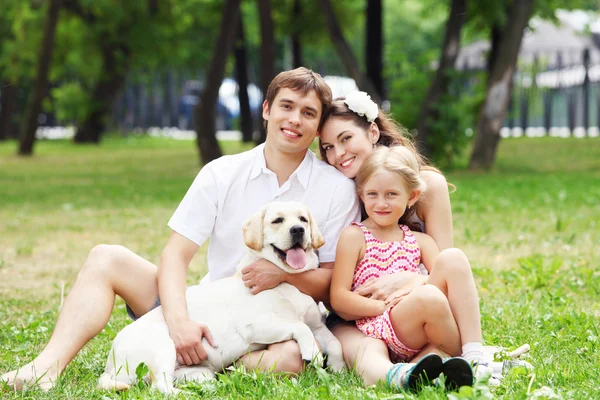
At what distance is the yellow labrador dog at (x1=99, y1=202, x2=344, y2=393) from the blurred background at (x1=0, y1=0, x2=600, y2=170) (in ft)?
41.6

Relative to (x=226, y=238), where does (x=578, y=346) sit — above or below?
below

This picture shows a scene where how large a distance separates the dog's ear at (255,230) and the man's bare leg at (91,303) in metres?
0.59

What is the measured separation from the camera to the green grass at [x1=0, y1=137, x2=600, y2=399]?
4137mm

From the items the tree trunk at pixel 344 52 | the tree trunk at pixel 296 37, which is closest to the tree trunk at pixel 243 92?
the tree trunk at pixel 296 37

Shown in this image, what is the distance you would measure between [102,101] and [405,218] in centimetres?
2816

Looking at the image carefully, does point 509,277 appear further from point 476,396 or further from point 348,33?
point 348,33

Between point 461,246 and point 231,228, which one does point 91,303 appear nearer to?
point 231,228

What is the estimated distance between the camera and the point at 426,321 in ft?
13.8

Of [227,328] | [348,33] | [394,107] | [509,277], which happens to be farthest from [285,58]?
[227,328]

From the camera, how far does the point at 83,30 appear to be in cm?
2819

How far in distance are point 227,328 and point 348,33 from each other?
83.0ft

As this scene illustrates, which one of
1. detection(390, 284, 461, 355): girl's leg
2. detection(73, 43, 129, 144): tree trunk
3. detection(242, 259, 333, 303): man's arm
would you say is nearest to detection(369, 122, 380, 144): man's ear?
detection(242, 259, 333, 303): man's arm

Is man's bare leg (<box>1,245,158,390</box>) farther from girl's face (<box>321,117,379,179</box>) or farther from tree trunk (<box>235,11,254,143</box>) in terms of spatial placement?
tree trunk (<box>235,11,254,143</box>)

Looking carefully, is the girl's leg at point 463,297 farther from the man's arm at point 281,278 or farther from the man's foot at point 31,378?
the man's foot at point 31,378
